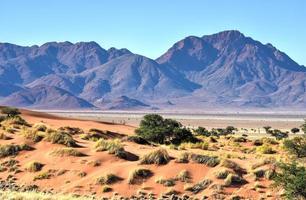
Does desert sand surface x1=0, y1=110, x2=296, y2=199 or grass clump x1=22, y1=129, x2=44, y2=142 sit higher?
grass clump x1=22, y1=129, x2=44, y2=142

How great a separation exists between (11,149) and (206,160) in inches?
A: 464

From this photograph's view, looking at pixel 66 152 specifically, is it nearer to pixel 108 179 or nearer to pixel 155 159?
pixel 108 179

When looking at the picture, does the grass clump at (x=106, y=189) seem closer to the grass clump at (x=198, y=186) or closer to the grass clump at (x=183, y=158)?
the grass clump at (x=198, y=186)

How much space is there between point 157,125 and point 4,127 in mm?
15449

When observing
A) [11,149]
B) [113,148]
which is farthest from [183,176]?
[11,149]

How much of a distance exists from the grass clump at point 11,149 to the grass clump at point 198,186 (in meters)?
11.8

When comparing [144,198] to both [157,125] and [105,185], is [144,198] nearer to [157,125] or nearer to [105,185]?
[105,185]

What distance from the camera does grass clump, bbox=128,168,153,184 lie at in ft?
94.7

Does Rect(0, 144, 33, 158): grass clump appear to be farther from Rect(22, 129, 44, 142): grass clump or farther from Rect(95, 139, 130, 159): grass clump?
Rect(95, 139, 130, 159): grass clump

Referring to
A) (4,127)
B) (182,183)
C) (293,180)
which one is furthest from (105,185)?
(4,127)

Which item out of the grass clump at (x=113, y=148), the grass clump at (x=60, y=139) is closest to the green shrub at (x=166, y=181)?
the grass clump at (x=113, y=148)

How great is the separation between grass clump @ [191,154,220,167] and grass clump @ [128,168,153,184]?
279 centimetres

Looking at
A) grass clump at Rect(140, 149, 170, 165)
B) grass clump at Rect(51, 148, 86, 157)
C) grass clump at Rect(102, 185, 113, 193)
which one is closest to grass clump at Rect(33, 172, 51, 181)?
grass clump at Rect(51, 148, 86, 157)

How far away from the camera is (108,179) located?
95.0 ft
